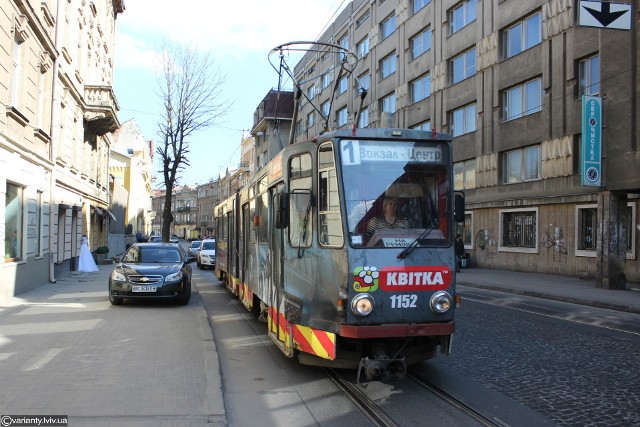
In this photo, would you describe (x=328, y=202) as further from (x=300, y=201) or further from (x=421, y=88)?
(x=421, y=88)

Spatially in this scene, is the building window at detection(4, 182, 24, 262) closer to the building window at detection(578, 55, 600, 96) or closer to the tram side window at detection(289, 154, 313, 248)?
the tram side window at detection(289, 154, 313, 248)

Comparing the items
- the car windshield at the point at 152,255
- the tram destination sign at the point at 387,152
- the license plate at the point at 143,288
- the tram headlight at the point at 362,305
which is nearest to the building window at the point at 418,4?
the car windshield at the point at 152,255

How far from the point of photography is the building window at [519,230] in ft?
75.7

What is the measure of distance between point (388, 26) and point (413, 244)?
35.5 m

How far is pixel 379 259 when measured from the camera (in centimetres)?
549

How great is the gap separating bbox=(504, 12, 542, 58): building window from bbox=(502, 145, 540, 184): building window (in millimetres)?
4417

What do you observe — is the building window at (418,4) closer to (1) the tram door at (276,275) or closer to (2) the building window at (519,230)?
(2) the building window at (519,230)

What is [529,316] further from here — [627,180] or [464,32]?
[464,32]

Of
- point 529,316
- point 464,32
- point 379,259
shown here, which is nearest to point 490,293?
point 529,316

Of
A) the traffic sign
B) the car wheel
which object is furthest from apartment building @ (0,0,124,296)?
the traffic sign

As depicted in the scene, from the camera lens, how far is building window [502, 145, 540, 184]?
75.6ft

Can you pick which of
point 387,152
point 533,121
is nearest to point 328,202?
point 387,152

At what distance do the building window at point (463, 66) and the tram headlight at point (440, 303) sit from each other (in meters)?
23.9

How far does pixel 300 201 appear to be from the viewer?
20.3 feet
